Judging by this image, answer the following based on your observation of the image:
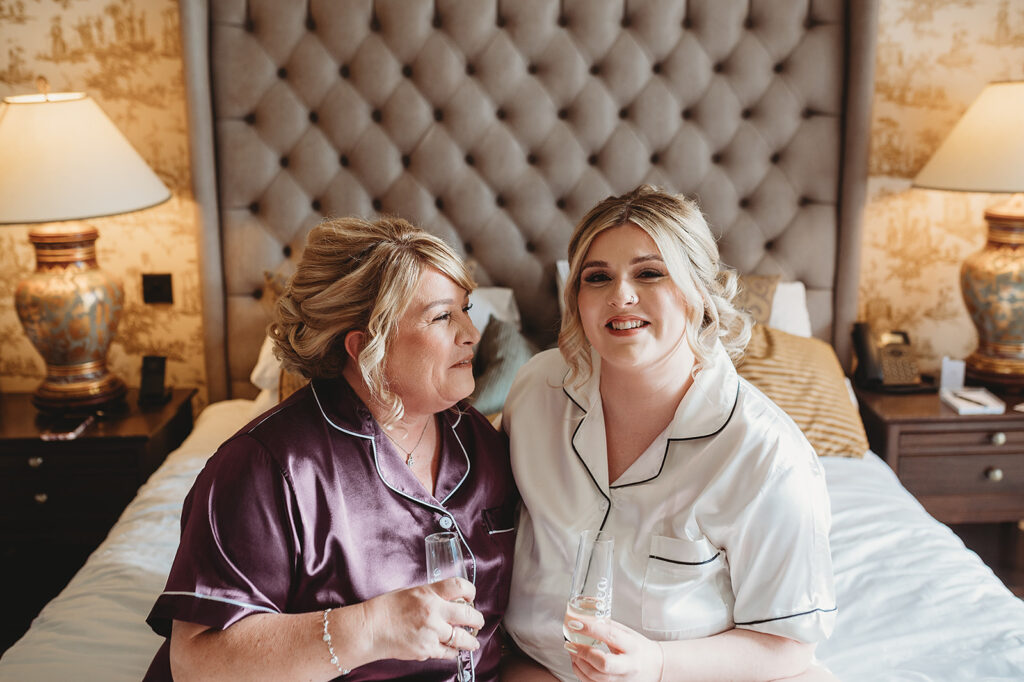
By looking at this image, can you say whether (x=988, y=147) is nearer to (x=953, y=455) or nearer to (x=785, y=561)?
(x=953, y=455)

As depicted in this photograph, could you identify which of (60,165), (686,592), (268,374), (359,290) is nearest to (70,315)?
(60,165)

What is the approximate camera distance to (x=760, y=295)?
9.75 ft

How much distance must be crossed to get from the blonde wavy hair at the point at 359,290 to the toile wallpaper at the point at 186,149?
1743mm

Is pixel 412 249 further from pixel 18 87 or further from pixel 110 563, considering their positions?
pixel 18 87

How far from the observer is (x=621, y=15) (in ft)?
9.93

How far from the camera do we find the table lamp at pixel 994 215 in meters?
2.86

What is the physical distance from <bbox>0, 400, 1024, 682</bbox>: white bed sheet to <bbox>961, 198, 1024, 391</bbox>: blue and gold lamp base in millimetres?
962

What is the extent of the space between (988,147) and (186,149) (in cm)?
269

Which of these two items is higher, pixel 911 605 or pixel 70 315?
pixel 70 315

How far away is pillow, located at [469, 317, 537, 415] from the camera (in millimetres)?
2500

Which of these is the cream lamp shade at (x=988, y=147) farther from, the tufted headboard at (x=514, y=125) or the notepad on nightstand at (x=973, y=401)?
the notepad on nightstand at (x=973, y=401)

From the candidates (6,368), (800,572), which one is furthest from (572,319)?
(6,368)

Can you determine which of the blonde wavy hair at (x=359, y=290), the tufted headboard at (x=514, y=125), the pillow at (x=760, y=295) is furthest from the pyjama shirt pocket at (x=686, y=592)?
the tufted headboard at (x=514, y=125)

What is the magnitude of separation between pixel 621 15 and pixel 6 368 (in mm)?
2555
